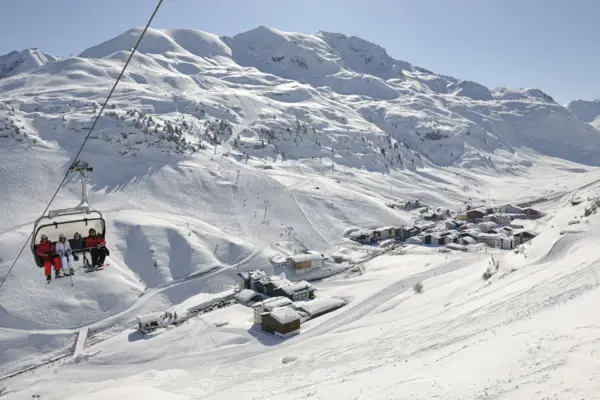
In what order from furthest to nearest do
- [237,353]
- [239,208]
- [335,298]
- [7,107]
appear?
[7,107] < [239,208] < [335,298] < [237,353]

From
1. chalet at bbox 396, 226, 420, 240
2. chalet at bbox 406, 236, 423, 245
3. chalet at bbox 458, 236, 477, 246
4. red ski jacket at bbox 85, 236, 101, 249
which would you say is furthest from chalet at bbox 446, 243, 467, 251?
red ski jacket at bbox 85, 236, 101, 249

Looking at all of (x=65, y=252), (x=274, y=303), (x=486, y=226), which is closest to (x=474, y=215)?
(x=486, y=226)

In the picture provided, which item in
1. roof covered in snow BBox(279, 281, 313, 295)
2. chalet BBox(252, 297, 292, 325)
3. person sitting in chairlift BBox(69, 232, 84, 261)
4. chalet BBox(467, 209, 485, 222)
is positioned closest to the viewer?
person sitting in chairlift BBox(69, 232, 84, 261)

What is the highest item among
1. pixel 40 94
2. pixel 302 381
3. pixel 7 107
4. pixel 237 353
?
pixel 40 94

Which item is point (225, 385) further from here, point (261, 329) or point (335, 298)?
point (335, 298)

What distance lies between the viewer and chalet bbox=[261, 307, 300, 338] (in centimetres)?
2914

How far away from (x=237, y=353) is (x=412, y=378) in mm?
17392

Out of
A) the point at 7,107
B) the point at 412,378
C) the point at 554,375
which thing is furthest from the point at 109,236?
the point at 7,107

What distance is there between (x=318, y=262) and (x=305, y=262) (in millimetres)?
1989

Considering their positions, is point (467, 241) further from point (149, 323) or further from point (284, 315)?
point (149, 323)

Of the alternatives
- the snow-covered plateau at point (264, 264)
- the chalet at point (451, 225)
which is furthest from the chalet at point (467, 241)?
the chalet at point (451, 225)

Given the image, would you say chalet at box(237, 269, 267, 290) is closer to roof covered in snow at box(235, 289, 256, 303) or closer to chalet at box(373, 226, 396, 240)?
roof covered in snow at box(235, 289, 256, 303)

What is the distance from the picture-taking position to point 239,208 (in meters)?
60.1

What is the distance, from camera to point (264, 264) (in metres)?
46.4
